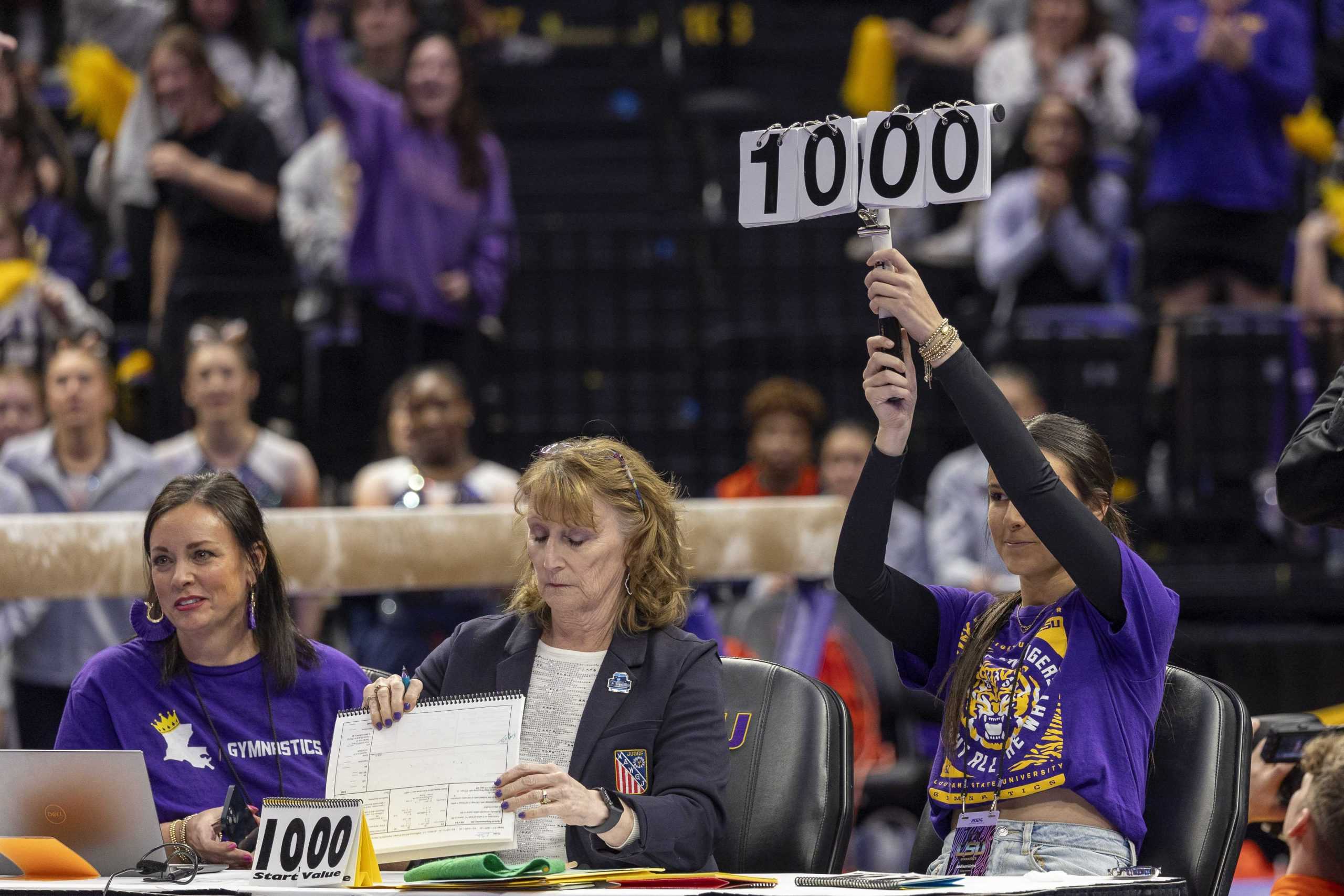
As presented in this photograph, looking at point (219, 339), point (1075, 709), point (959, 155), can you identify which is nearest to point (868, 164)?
point (959, 155)

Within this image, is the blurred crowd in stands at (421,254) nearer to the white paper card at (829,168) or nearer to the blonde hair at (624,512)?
the blonde hair at (624,512)

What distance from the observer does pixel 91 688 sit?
331 cm

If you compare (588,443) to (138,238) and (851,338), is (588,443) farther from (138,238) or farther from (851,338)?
(138,238)

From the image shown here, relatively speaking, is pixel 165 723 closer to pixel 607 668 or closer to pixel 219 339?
pixel 607 668

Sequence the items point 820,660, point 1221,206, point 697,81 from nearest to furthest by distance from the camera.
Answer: point 820,660 < point 1221,206 < point 697,81

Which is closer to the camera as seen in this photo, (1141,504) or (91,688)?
(91,688)

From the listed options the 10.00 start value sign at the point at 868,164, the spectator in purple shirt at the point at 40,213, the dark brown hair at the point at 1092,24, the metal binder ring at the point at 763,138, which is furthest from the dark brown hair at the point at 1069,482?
the spectator in purple shirt at the point at 40,213

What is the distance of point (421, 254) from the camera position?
692 cm

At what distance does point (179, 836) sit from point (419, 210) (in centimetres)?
421

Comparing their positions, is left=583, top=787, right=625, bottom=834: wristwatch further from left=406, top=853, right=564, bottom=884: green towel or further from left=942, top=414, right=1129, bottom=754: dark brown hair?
left=942, top=414, right=1129, bottom=754: dark brown hair

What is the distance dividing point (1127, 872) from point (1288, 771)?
0.87 meters

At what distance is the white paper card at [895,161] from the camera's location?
2971 mm

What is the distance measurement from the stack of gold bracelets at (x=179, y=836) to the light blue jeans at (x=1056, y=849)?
1.39m

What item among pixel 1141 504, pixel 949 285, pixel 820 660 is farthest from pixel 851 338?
pixel 820 660
